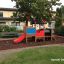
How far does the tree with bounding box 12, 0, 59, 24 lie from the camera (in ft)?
82.1

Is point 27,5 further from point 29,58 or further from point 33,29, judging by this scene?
point 29,58

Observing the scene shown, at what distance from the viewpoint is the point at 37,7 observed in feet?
81.8

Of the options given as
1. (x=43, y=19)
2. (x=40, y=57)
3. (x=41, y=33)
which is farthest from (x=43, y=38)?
(x=40, y=57)

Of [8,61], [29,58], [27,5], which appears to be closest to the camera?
[8,61]

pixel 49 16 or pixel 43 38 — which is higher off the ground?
pixel 49 16

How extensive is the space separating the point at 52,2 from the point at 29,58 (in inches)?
587

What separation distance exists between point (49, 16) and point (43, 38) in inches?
171

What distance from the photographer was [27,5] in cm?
2625

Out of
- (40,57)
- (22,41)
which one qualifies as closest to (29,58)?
(40,57)

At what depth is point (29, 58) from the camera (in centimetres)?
1205

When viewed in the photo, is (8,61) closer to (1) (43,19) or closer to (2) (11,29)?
(1) (43,19)

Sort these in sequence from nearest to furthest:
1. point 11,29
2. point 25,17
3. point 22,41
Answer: point 22,41 < point 25,17 < point 11,29

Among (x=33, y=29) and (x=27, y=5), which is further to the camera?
(x=27, y=5)

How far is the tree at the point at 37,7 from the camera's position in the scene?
25.0 m
